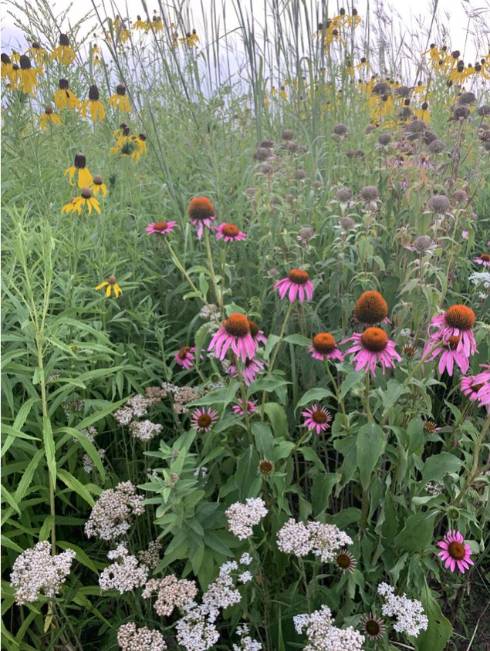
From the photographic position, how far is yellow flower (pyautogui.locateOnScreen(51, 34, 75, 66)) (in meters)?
3.03

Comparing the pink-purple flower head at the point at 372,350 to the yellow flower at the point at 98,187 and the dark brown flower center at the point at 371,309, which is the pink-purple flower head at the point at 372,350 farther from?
the yellow flower at the point at 98,187

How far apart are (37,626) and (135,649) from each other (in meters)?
0.43

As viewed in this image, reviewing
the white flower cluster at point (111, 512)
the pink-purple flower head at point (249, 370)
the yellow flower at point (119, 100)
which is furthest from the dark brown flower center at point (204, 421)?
the yellow flower at point (119, 100)

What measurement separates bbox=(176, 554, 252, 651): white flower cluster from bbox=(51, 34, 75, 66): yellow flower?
283 centimetres

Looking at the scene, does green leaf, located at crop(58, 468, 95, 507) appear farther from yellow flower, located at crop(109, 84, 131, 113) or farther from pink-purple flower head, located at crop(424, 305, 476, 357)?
yellow flower, located at crop(109, 84, 131, 113)

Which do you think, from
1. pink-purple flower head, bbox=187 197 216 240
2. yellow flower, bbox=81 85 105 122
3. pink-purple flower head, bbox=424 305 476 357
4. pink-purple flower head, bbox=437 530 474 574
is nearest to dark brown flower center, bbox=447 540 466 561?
pink-purple flower head, bbox=437 530 474 574

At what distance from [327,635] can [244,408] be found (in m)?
0.48

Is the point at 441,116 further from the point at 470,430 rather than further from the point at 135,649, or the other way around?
the point at 135,649

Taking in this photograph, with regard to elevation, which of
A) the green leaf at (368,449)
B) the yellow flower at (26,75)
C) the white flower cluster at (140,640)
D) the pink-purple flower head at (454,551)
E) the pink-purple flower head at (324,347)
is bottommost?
the pink-purple flower head at (454,551)

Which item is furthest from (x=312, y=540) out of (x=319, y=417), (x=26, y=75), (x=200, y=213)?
(x=26, y=75)

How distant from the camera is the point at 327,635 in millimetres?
1020

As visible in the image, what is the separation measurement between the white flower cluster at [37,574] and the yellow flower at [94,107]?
2745 mm

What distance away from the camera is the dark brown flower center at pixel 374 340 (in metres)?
1.17

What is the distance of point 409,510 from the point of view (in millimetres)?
1389
